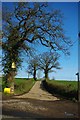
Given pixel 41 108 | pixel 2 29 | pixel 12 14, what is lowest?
pixel 41 108

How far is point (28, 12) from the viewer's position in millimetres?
28062

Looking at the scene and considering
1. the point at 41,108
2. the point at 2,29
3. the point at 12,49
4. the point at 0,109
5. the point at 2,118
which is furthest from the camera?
the point at 12,49

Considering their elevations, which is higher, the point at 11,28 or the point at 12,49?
the point at 11,28

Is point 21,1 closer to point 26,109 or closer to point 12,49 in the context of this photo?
point 12,49

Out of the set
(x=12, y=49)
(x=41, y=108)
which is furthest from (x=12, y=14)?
(x=41, y=108)

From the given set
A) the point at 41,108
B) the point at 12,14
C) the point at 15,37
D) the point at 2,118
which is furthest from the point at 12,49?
the point at 2,118

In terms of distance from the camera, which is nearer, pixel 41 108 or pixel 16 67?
pixel 41 108

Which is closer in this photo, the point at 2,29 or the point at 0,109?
the point at 0,109

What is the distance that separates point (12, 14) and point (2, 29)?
7.10 ft

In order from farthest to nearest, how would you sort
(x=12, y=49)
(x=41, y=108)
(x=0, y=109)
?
1. (x=12, y=49)
2. (x=41, y=108)
3. (x=0, y=109)

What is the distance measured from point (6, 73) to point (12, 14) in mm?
6598

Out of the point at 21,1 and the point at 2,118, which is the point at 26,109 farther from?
the point at 21,1

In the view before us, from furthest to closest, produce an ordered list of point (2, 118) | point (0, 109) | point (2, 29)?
point (2, 29), point (0, 109), point (2, 118)

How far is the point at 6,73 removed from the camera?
30391 millimetres
